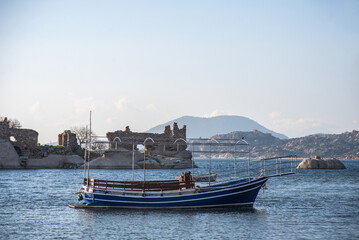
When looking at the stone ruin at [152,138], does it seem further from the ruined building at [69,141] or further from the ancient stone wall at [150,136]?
the ruined building at [69,141]

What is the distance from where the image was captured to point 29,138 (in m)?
87.2

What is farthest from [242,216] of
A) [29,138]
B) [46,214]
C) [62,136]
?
[62,136]

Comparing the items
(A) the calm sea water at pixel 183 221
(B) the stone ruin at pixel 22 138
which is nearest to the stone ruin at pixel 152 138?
(B) the stone ruin at pixel 22 138

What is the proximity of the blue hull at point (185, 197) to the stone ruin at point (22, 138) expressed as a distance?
2283 inches

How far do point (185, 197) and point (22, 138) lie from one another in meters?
62.0

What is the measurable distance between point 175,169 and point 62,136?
24.4m

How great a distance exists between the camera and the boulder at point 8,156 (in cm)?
8181

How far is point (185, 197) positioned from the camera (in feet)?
104

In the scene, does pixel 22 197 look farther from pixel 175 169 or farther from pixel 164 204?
pixel 175 169

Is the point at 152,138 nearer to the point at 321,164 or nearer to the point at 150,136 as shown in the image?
the point at 150,136

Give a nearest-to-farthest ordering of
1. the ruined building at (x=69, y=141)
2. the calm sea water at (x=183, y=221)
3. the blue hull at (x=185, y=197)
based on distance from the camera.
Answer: the calm sea water at (x=183, y=221), the blue hull at (x=185, y=197), the ruined building at (x=69, y=141)

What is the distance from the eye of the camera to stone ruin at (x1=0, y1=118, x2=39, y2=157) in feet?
279

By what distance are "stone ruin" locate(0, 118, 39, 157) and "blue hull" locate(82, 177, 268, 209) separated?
58.0m

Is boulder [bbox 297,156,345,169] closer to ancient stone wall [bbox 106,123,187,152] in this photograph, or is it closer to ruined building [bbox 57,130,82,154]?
ancient stone wall [bbox 106,123,187,152]
